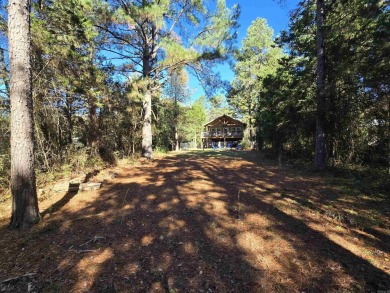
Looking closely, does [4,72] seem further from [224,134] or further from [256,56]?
[224,134]

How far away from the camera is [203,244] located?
3049 millimetres

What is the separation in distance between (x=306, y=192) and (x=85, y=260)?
4.74 metres

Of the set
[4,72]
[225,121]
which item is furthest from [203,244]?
[225,121]

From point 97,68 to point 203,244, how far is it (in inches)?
297

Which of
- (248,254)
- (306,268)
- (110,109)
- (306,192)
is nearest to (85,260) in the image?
(248,254)

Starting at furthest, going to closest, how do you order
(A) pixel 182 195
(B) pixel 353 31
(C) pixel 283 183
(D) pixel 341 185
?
(B) pixel 353 31, (C) pixel 283 183, (D) pixel 341 185, (A) pixel 182 195

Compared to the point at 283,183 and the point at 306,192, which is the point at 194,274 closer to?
the point at 306,192

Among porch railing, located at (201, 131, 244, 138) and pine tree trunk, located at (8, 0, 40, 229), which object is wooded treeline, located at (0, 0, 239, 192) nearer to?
pine tree trunk, located at (8, 0, 40, 229)

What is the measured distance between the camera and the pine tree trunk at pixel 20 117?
11.8ft

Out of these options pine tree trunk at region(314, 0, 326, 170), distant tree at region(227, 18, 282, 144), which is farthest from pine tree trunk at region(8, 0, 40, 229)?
distant tree at region(227, 18, 282, 144)

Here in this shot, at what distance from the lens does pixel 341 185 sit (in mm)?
5742

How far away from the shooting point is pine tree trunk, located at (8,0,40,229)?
3.59 metres

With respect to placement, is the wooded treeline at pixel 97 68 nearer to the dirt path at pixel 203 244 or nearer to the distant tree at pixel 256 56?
the dirt path at pixel 203 244

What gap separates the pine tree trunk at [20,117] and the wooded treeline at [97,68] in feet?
8.09
